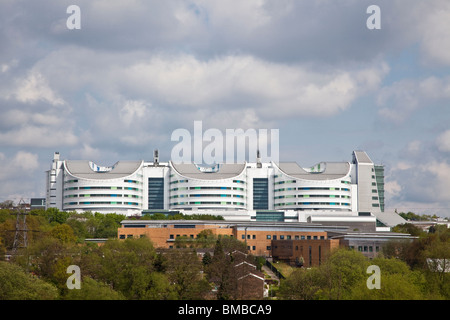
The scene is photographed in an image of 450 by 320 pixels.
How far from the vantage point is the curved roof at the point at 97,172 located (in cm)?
19150

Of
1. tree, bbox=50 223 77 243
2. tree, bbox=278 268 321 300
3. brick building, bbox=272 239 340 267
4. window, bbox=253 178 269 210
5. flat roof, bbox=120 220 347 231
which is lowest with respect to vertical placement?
tree, bbox=278 268 321 300

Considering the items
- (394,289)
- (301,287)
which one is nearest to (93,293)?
(301,287)

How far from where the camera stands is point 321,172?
19712cm

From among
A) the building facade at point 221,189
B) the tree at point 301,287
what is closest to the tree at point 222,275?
the tree at point 301,287

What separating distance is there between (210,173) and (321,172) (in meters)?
30.7

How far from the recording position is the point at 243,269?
274ft

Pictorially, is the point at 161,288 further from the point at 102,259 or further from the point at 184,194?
the point at 184,194

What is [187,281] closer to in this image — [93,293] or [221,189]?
[93,293]

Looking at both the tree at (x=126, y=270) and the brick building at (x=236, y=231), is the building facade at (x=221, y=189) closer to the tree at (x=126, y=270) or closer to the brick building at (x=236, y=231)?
the brick building at (x=236, y=231)

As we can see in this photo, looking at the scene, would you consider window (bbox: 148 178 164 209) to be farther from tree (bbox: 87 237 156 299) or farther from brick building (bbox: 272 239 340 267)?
tree (bbox: 87 237 156 299)

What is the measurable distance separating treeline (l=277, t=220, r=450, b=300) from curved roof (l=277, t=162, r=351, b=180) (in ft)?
333

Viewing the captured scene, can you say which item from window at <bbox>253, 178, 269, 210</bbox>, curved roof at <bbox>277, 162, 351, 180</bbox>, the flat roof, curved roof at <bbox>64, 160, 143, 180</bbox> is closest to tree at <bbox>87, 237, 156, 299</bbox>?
the flat roof

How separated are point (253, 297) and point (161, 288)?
10.9 metres

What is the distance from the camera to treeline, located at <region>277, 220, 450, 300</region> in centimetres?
6575
